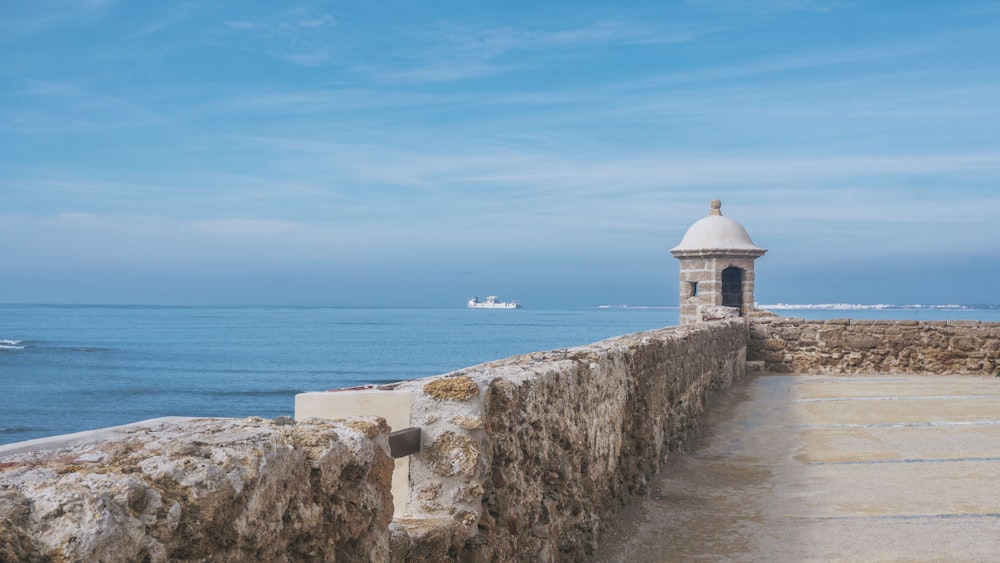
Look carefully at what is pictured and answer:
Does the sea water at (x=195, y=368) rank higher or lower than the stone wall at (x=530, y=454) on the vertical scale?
lower

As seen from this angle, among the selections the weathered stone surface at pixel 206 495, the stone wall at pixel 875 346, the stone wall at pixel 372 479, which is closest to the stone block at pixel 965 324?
the stone wall at pixel 875 346

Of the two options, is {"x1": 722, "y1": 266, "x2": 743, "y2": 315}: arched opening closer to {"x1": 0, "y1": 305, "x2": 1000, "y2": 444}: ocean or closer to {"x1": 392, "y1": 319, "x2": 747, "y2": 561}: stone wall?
{"x1": 392, "y1": 319, "x2": 747, "y2": 561}: stone wall

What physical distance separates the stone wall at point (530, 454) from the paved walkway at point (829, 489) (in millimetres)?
392

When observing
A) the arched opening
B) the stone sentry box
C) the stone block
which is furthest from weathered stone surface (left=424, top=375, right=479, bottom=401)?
the arched opening

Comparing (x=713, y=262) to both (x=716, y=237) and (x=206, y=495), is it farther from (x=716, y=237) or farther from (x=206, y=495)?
(x=206, y=495)

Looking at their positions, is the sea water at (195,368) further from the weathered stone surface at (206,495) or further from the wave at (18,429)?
the weathered stone surface at (206,495)

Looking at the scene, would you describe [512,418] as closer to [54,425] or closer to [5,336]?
[54,425]

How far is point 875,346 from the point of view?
15.3 meters

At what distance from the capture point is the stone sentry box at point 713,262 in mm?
18969

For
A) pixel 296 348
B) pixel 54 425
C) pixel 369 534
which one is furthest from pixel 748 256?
pixel 296 348

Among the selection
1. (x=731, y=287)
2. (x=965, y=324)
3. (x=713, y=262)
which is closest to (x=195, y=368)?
(x=731, y=287)

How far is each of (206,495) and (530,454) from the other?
2.24 meters

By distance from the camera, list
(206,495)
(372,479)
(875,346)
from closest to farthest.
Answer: (206,495) < (372,479) < (875,346)

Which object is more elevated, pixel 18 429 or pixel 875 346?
pixel 875 346
